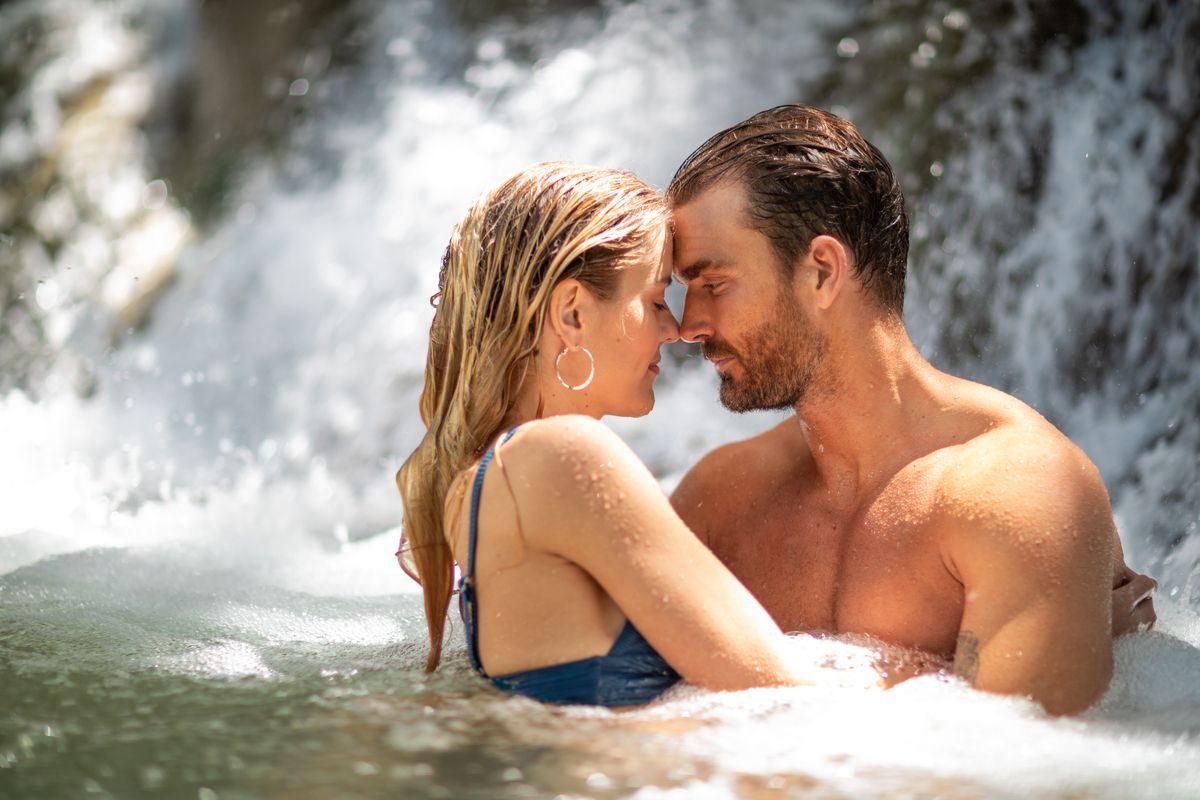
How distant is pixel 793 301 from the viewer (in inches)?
104

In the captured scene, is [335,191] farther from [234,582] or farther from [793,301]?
[793,301]

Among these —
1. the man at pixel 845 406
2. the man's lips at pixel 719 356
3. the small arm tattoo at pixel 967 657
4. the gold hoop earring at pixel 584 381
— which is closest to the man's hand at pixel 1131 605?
the man at pixel 845 406

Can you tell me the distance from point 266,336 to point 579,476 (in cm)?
323

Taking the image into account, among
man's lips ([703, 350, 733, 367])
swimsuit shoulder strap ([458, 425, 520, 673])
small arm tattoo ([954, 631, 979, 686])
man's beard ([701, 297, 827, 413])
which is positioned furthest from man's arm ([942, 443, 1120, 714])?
swimsuit shoulder strap ([458, 425, 520, 673])

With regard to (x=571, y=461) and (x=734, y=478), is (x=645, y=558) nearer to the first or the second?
(x=571, y=461)

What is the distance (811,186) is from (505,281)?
Answer: 0.61 meters

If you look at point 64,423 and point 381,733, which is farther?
point 64,423

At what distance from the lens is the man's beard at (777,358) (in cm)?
264

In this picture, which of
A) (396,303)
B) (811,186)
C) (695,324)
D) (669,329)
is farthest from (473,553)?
(396,303)

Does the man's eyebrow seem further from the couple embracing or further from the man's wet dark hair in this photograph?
the man's wet dark hair

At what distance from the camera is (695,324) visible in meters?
2.69

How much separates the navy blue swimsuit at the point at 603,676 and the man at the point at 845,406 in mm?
479

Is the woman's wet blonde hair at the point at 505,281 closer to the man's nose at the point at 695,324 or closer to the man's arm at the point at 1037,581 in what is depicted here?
the man's nose at the point at 695,324

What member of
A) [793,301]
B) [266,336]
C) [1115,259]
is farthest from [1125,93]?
[266,336]
